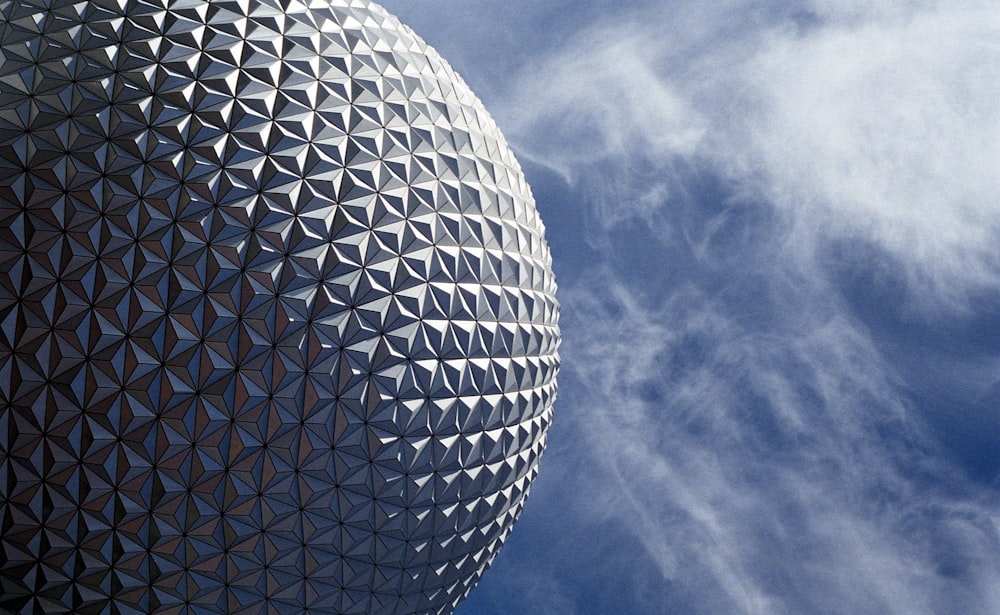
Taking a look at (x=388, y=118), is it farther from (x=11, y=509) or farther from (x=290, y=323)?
(x=11, y=509)

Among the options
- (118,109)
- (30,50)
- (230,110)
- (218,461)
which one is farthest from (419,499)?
(30,50)

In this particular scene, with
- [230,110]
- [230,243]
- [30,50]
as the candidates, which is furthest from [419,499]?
[30,50]

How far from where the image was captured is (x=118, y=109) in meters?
12.6

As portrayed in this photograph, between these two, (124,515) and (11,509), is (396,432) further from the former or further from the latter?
(11,509)

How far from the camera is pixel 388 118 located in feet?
47.0

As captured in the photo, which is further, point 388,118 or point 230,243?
point 388,118

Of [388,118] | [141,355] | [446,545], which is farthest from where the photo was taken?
[446,545]

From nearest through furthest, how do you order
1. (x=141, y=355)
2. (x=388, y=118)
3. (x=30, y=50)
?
1. (x=141, y=355)
2. (x=30, y=50)
3. (x=388, y=118)

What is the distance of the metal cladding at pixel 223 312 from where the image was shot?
1205 cm

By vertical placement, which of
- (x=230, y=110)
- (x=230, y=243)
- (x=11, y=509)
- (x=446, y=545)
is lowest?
(x=11, y=509)

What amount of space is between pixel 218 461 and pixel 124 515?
190 centimetres

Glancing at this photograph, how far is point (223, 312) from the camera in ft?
40.3

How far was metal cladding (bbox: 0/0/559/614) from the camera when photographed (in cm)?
1205

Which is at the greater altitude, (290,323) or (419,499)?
(290,323)
